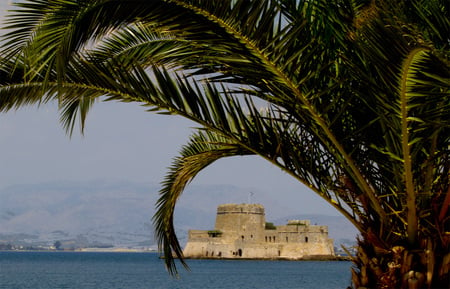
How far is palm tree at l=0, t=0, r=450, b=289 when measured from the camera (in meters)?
4.70

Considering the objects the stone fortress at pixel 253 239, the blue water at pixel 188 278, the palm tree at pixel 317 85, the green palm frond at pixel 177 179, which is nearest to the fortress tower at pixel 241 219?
A: the stone fortress at pixel 253 239

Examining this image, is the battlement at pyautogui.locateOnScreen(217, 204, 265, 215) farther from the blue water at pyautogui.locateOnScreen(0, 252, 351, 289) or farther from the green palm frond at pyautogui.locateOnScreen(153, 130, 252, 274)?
the green palm frond at pyautogui.locateOnScreen(153, 130, 252, 274)

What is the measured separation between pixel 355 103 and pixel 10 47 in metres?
2.74

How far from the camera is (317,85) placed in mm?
5652

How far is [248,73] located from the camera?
534 cm

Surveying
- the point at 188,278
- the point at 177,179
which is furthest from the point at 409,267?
the point at 188,278

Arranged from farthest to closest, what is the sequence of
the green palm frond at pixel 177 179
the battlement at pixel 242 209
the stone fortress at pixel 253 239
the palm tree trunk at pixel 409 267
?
the stone fortress at pixel 253 239
the battlement at pixel 242 209
the green palm frond at pixel 177 179
the palm tree trunk at pixel 409 267

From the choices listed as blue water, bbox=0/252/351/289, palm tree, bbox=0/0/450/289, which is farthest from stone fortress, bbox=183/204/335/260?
palm tree, bbox=0/0/450/289

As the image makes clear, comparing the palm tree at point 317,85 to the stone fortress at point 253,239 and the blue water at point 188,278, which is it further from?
the stone fortress at point 253,239

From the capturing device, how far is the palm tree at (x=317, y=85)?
15.4 ft

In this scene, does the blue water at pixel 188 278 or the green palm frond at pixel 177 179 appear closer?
the green palm frond at pixel 177 179

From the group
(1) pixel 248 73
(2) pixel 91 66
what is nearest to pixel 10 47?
(2) pixel 91 66

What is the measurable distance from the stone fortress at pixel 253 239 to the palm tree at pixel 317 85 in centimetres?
6741

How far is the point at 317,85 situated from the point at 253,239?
232 feet
